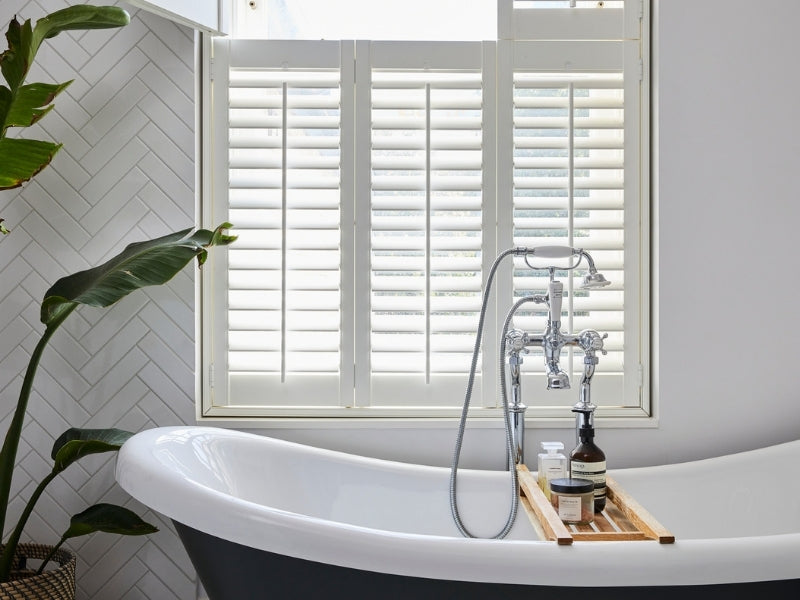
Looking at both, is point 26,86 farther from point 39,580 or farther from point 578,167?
point 578,167

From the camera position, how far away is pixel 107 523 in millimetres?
1677

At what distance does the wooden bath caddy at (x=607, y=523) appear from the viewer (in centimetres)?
122

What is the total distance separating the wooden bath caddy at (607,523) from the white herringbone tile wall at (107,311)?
104 centimetres

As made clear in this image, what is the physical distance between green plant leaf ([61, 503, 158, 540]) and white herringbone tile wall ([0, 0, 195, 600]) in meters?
0.26

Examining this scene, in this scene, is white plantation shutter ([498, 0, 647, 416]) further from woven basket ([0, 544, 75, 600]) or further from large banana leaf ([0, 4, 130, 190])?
woven basket ([0, 544, 75, 600])

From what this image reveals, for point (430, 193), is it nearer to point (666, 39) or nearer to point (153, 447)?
point (666, 39)

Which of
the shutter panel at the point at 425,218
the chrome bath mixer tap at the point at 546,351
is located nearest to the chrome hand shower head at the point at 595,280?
the chrome bath mixer tap at the point at 546,351

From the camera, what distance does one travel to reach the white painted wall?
199 cm

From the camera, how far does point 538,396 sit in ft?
6.63

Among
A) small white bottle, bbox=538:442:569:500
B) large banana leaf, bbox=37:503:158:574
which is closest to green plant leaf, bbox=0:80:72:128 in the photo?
large banana leaf, bbox=37:503:158:574

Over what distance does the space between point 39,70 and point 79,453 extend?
111cm

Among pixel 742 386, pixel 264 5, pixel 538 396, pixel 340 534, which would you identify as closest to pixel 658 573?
pixel 340 534

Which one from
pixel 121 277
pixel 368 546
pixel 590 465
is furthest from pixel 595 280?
pixel 121 277

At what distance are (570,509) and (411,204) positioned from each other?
0.99 meters
